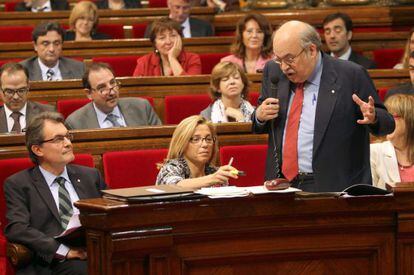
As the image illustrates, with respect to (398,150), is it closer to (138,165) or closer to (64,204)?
(138,165)

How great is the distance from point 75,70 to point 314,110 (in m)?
2.70

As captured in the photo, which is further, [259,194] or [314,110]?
[314,110]

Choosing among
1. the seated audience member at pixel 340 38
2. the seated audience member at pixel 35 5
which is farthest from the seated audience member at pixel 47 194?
the seated audience member at pixel 35 5

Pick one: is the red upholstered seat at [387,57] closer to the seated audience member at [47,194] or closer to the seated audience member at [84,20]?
the seated audience member at [84,20]

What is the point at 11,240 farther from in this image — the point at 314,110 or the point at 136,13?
the point at 136,13

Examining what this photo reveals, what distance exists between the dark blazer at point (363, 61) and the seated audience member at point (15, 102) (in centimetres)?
206

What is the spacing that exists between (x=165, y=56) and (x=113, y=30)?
3.67 feet

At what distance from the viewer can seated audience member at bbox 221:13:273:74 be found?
568cm

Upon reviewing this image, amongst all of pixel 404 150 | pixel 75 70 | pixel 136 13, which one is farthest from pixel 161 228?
pixel 136 13

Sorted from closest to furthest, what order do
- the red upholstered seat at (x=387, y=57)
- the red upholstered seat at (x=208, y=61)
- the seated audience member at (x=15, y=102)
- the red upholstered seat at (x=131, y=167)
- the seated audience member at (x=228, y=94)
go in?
1. the red upholstered seat at (x=131, y=167)
2. the seated audience member at (x=15, y=102)
3. the seated audience member at (x=228, y=94)
4. the red upholstered seat at (x=208, y=61)
5. the red upholstered seat at (x=387, y=57)

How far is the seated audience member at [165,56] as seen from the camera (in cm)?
565

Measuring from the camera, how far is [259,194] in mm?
2604

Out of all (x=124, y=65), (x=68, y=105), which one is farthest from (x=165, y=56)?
(x=68, y=105)

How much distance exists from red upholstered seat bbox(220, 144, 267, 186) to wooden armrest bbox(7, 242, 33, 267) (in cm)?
103
